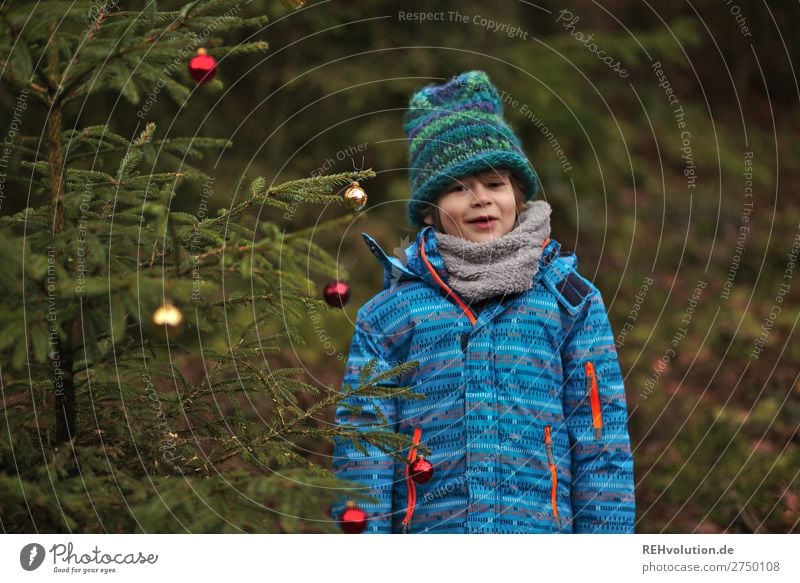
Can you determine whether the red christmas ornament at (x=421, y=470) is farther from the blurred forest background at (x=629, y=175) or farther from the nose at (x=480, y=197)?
the blurred forest background at (x=629, y=175)

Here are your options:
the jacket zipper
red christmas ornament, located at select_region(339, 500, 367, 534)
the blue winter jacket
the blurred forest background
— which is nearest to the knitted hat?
the blue winter jacket

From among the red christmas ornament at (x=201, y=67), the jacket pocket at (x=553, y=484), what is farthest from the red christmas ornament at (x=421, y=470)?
the red christmas ornament at (x=201, y=67)

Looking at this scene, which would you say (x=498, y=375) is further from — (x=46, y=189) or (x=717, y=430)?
(x=717, y=430)

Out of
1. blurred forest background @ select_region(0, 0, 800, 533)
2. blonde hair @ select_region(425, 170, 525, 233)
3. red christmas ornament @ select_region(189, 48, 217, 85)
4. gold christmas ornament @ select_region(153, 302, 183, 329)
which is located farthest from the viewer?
blurred forest background @ select_region(0, 0, 800, 533)

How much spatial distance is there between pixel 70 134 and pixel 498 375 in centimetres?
153

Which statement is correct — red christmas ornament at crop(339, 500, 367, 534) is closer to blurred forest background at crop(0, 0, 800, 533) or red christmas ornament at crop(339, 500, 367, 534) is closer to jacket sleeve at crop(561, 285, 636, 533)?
jacket sleeve at crop(561, 285, 636, 533)

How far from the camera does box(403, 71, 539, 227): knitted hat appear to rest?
3.05 m

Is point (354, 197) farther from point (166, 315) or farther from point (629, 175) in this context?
point (629, 175)

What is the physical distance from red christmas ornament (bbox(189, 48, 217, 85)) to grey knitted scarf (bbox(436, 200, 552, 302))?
0.98 metres

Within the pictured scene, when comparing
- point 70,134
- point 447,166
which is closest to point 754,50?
point 447,166

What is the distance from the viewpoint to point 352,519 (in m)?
2.70

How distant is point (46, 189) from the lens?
Answer: 102 inches

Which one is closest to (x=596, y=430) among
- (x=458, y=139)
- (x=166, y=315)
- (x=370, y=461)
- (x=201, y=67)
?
Answer: (x=370, y=461)

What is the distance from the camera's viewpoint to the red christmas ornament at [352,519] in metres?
2.70
